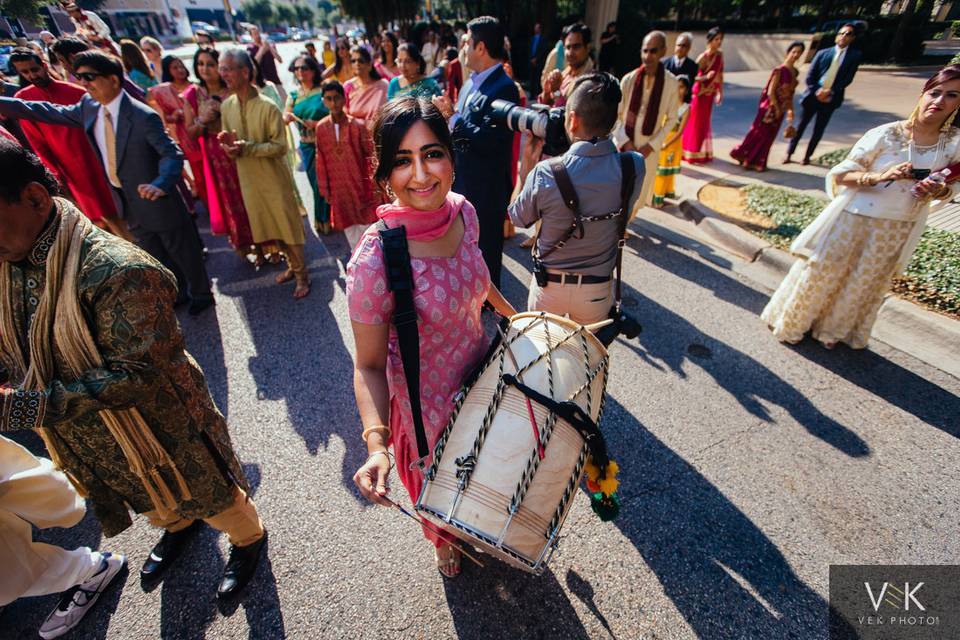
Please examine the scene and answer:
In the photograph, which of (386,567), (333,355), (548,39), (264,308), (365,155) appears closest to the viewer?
(386,567)

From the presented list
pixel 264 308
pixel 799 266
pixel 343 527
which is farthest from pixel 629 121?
pixel 343 527

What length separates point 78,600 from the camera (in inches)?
77.4

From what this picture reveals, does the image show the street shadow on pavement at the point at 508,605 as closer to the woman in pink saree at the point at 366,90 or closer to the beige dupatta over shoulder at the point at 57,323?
the beige dupatta over shoulder at the point at 57,323

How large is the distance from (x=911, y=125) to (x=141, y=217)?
5647 millimetres

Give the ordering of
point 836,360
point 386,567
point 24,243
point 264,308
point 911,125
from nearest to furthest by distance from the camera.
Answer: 1. point 24,243
2. point 386,567
3. point 911,125
4. point 836,360
5. point 264,308

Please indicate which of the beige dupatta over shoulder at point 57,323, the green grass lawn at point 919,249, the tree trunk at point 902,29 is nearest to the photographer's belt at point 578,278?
the beige dupatta over shoulder at point 57,323

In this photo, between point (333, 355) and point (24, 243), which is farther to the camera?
point (333, 355)

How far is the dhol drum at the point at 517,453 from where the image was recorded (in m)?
1.30

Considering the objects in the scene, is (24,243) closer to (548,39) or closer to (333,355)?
(333,355)

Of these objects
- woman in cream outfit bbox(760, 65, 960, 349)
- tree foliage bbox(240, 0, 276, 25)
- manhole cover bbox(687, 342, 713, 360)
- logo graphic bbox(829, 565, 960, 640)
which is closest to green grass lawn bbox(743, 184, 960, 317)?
woman in cream outfit bbox(760, 65, 960, 349)

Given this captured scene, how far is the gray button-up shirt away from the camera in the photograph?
224 centimetres

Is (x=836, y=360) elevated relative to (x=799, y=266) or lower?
lower

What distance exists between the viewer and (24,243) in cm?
133

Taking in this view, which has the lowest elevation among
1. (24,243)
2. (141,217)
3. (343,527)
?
(343,527)
